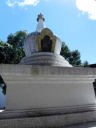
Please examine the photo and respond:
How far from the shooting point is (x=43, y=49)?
9891mm

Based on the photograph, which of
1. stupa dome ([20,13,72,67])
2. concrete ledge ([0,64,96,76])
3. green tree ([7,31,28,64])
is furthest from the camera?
green tree ([7,31,28,64])

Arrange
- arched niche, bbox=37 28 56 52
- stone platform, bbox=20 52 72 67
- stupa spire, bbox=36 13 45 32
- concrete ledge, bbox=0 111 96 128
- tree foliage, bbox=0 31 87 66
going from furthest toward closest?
1. tree foliage, bbox=0 31 87 66
2. stupa spire, bbox=36 13 45 32
3. arched niche, bbox=37 28 56 52
4. stone platform, bbox=20 52 72 67
5. concrete ledge, bbox=0 111 96 128

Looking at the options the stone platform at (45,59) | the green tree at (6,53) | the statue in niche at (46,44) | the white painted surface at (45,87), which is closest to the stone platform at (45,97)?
the white painted surface at (45,87)

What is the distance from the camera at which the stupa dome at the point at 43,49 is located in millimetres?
9188

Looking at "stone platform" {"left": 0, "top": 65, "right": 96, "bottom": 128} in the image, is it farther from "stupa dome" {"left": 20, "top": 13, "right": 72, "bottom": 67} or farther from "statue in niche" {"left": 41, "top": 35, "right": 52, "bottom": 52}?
"statue in niche" {"left": 41, "top": 35, "right": 52, "bottom": 52}

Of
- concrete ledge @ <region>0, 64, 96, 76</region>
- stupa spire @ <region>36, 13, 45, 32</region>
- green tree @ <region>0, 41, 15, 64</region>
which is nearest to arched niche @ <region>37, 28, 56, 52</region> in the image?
stupa spire @ <region>36, 13, 45, 32</region>

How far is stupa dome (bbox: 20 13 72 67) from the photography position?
919cm

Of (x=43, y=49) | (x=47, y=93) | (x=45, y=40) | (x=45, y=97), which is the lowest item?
(x=45, y=97)

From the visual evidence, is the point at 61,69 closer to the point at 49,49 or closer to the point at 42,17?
the point at 49,49

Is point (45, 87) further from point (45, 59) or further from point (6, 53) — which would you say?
point (6, 53)

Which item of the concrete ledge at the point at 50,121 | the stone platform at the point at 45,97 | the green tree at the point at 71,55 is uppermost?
the green tree at the point at 71,55

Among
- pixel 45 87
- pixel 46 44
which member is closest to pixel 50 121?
pixel 45 87

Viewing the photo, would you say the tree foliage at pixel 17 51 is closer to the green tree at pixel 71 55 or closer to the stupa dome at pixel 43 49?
the green tree at pixel 71 55

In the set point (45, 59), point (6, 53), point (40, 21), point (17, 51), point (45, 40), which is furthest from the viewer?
point (17, 51)
